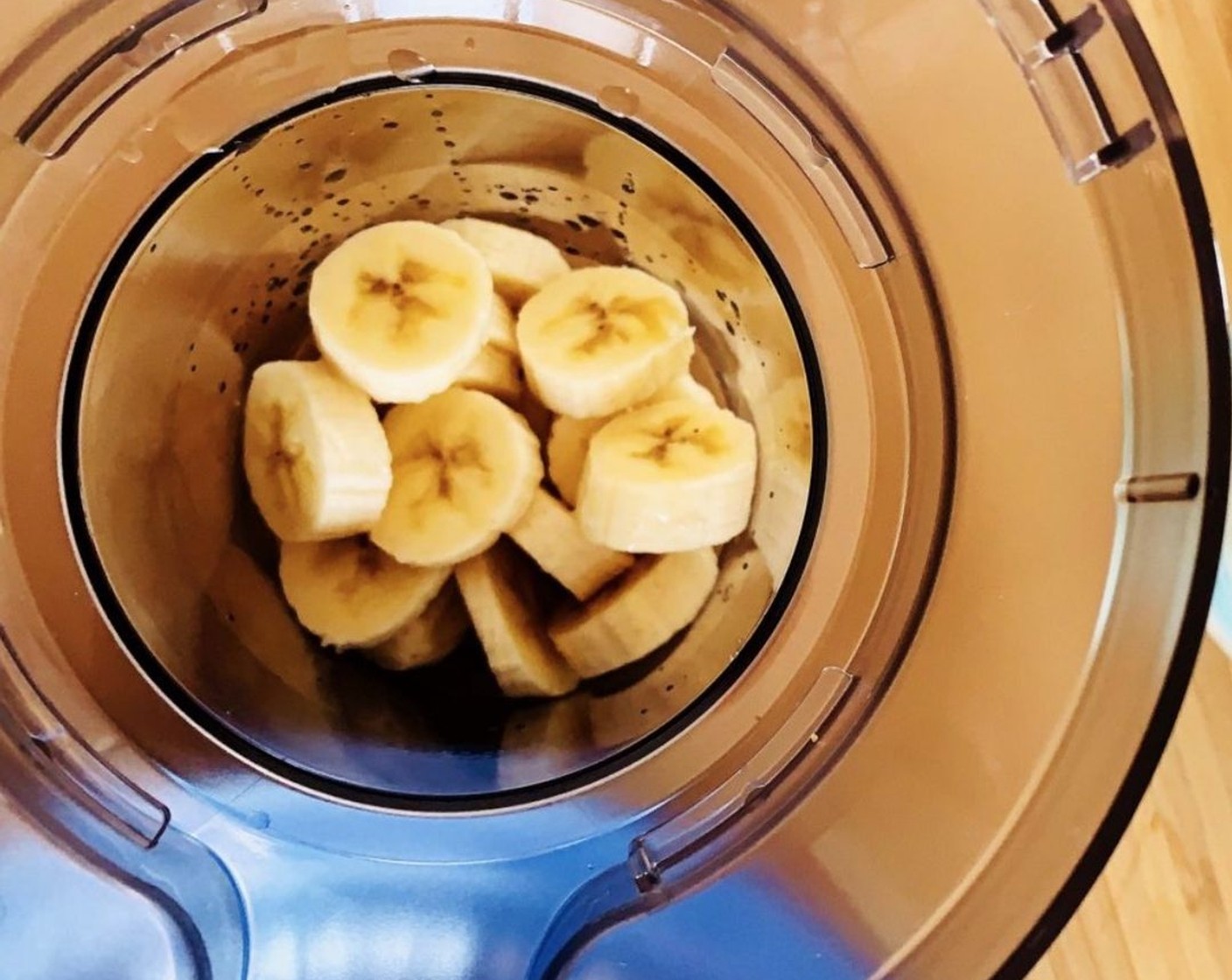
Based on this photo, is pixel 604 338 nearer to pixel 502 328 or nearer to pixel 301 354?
pixel 502 328

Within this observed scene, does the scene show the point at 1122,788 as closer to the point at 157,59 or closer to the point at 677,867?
the point at 677,867

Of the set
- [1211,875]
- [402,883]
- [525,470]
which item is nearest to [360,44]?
[525,470]

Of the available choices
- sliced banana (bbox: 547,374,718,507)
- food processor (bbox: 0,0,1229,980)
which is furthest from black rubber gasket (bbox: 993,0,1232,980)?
sliced banana (bbox: 547,374,718,507)

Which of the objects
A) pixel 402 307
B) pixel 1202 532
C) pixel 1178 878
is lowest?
pixel 1178 878

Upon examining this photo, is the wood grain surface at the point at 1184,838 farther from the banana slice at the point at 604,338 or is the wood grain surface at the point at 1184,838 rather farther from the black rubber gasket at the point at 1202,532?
the banana slice at the point at 604,338

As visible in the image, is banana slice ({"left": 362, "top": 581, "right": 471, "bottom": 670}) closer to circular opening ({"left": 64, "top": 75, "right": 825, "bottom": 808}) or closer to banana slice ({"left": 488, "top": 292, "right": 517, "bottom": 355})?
circular opening ({"left": 64, "top": 75, "right": 825, "bottom": 808})

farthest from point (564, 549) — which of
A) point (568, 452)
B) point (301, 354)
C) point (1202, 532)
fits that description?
point (1202, 532)
